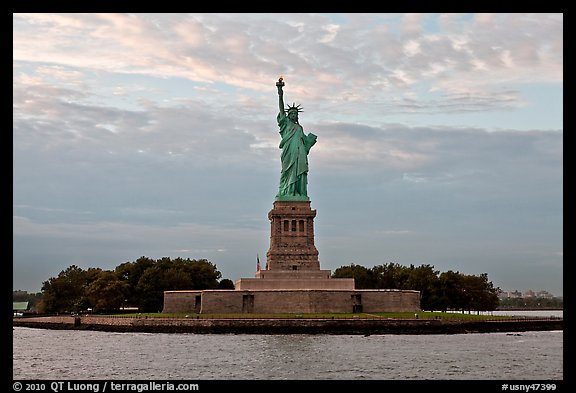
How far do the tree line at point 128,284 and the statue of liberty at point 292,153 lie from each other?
1907cm

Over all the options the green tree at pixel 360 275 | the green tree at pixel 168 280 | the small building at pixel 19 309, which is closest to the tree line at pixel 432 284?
the green tree at pixel 360 275

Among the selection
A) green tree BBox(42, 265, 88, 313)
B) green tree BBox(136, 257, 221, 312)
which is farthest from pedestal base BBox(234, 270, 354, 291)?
green tree BBox(42, 265, 88, 313)

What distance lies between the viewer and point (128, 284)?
93500mm

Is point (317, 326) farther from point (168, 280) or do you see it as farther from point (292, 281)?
point (168, 280)

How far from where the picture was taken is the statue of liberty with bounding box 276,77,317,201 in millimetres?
81062

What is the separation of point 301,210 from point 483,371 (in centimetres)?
4115

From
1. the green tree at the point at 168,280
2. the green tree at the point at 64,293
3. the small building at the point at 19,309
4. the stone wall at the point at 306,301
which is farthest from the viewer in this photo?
the small building at the point at 19,309

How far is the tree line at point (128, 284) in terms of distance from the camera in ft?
300

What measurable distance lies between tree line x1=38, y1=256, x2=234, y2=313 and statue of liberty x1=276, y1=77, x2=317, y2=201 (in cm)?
1907

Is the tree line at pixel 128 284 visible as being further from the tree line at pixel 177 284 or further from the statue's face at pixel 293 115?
the statue's face at pixel 293 115

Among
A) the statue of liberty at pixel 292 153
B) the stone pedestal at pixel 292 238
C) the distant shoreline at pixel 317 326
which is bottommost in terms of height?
the distant shoreline at pixel 317 326

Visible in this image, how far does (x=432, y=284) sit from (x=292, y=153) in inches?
1100

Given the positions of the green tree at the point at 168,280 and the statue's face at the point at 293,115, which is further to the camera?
the green tree at the point at 168,280

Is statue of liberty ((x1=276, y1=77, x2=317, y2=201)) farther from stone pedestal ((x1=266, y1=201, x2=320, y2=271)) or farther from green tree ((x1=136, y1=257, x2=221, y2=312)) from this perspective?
green tree ((x1=136, y1=257, x2=221, y2=312))
